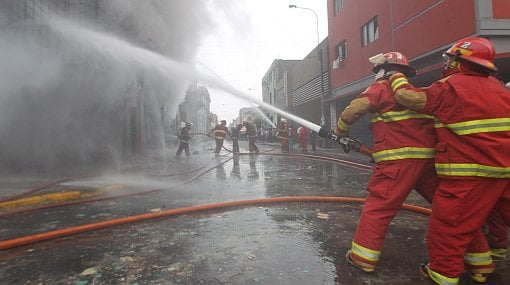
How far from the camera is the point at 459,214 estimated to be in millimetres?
2055

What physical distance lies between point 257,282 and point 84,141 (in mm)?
7428

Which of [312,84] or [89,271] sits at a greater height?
[312,84]

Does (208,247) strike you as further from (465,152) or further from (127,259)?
(465,152)

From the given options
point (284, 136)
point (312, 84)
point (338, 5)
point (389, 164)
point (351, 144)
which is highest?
point (338, 5)

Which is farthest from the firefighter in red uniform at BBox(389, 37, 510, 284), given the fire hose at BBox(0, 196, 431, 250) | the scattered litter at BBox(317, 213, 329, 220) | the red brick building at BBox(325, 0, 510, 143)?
the red brick building at BBox(325, 0, 510, 143)

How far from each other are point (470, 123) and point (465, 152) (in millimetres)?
175

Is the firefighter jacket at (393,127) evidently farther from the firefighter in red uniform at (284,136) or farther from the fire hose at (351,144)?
the firefighter in red uniform at (284,136)

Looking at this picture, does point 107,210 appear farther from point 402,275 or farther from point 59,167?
point 59,167

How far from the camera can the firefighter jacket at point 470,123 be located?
2.03 m

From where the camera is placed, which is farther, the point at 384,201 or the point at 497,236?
the point at 497,236

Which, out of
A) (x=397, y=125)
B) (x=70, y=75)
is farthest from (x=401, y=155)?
(x=70, y=75)

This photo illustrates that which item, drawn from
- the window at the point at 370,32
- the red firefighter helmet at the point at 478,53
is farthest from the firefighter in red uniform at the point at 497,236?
the window at the point at 370,32

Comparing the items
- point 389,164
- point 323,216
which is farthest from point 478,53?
point 323,216

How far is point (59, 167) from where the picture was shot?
808 cm
